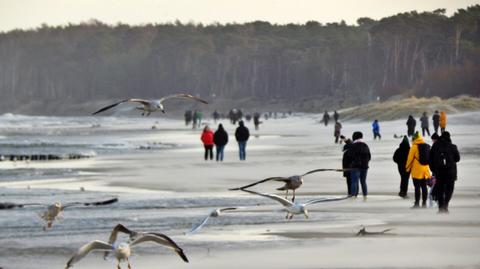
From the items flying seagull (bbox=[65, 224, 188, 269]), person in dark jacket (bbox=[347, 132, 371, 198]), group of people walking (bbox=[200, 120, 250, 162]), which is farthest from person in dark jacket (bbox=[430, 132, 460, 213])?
group of people walking (bbox=[200, 120, 250, 162])

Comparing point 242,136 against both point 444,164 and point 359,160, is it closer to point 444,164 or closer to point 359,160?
point 359,160

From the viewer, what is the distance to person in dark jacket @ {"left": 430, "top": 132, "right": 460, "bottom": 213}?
1694cm

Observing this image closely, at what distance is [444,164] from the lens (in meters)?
17.0

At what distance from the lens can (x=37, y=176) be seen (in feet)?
92.8

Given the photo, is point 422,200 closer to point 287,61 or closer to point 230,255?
point 230,255

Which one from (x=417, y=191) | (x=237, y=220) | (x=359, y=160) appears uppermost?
(x=359, y=160)

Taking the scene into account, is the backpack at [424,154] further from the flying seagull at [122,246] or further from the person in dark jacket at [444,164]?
the flying seagull at [122,246]

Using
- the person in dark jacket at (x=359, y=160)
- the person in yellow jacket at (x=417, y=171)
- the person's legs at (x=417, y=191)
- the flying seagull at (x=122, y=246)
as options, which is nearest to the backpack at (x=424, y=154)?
the person in yellow jacket at (x=417, y=171)

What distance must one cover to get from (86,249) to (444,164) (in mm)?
8108

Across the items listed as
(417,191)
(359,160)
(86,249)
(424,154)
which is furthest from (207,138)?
(86,249)

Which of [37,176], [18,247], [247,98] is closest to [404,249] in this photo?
[18,247]

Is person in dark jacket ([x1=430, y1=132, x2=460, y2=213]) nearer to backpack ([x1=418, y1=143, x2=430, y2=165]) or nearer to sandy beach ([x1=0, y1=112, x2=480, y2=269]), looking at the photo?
sandy beach ([x1=0, y1=112, x2=480, y2=269])

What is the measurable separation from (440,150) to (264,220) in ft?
8.94

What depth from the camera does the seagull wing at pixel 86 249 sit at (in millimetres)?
9880
